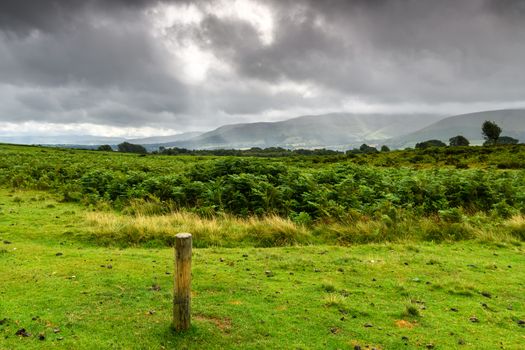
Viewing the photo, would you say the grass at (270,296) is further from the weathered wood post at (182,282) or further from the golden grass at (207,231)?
the golden grass at (207,231)

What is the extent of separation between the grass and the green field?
36mm

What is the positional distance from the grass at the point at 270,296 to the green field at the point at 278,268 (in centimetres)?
4

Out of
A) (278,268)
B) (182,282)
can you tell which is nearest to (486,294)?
(278,268)

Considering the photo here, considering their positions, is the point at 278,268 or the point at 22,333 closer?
the point at 22,333

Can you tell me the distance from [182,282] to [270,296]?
2623 mm

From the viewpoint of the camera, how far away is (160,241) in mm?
11383

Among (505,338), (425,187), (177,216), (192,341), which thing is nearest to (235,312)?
(192,341)

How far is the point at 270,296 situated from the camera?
23.8ft

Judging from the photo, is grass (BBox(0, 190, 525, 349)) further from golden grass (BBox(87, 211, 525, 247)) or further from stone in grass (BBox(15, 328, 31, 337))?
golden grass (BBox(87, 211, 525, 247))

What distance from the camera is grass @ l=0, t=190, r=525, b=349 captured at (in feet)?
18.4

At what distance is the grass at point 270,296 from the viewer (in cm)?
562

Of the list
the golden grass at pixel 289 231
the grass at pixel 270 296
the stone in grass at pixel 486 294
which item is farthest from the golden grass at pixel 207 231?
the stone in grass at pixel 486 294

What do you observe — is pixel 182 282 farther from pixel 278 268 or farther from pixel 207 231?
pixel 207 231

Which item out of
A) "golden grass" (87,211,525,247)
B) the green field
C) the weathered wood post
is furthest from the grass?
"golden grass" (87,211,525,247)
